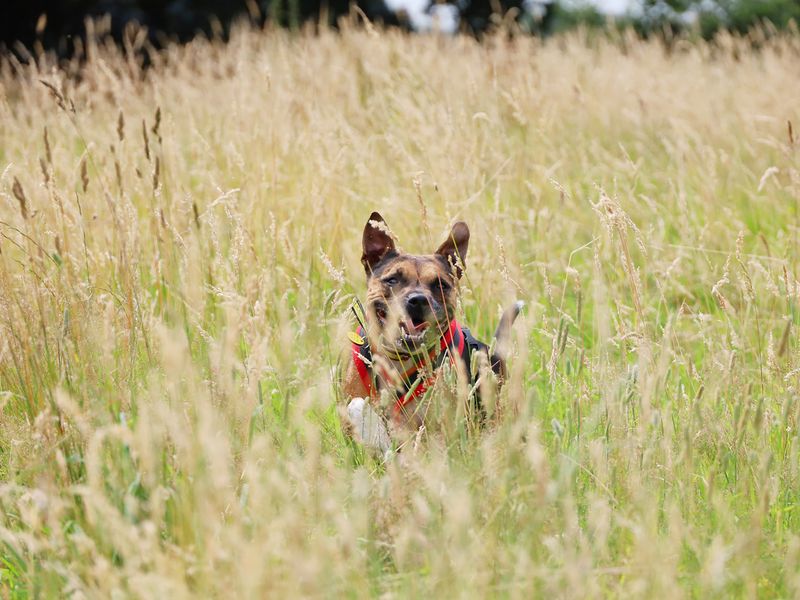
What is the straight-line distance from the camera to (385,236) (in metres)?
3.80

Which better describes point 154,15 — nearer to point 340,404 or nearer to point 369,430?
point 340,404

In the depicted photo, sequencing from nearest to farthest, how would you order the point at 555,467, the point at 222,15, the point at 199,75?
the point at 555,467 < the point at 199,75 < the point at 222,15

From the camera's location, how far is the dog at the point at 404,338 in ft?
9.62

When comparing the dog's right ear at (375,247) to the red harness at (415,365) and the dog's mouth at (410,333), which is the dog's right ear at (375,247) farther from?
the red harness at (415,365)

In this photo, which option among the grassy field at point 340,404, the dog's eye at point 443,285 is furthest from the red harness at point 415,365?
the dog's eye at point 443,285

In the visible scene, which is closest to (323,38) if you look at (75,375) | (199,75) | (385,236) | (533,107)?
(199,75)

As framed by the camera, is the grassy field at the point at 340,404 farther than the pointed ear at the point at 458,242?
No

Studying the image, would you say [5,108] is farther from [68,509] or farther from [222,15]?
[222,15]

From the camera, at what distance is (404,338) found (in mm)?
2936

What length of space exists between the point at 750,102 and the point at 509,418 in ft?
18.5

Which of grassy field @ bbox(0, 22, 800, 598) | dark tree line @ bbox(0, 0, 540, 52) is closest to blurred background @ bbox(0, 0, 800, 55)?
dark tree line @ bbox(0, 0, 540, 52)

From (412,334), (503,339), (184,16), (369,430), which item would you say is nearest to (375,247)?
(412,334)

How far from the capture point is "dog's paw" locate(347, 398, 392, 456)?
2.89 m

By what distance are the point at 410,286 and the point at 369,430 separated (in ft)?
2.56
